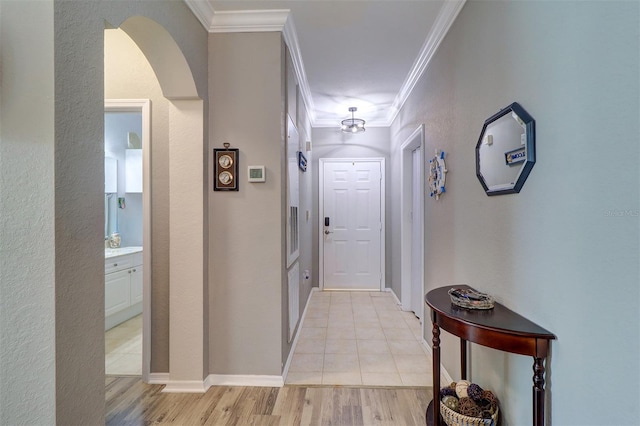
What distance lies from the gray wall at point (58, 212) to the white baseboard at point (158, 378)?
1.22 m

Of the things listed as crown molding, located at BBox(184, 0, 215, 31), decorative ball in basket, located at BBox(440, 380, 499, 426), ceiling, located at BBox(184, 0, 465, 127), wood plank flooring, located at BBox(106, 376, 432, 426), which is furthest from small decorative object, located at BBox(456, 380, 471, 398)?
crown molding, located at BBox(184, 0, 215, 31)

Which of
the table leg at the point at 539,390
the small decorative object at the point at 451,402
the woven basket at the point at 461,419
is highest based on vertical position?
the table leg at the point at 539,390

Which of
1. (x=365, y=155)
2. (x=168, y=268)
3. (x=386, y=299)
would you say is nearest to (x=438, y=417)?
(x=168, y=268)

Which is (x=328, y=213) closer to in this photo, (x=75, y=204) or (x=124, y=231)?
(x=124, y=231)

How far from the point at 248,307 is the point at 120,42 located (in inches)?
82.7

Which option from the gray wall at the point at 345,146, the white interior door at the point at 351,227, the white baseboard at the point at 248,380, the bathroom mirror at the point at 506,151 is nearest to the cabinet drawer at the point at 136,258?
the white baseboard at the point at 248,380

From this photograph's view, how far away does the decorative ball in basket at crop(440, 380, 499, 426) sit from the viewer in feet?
4.61

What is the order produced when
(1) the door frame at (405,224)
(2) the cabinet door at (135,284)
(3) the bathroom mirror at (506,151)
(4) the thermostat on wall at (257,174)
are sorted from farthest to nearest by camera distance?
(1) the door frame at (405,224) < (2) the cabinet door at (135,284) < (4) the thermostat on wall at (257,174) < (3) the bathroom mirror at (506,151)

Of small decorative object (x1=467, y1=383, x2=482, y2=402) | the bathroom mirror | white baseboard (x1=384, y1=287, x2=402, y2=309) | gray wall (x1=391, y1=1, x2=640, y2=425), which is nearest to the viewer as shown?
gray wall (x1=391, y1=1, x2=640, y2=425)

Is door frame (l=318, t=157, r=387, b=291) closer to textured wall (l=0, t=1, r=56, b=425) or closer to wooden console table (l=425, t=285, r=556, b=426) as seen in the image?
wooden console table (l=425, t=285, r=556, b=426)

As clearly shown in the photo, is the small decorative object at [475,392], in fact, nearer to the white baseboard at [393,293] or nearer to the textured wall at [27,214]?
the textured wall at [27,214]

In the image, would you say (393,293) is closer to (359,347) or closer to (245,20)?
(359,347)

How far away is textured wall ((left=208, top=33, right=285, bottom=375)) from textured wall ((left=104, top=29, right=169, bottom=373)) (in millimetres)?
336

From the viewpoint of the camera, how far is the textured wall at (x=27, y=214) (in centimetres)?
89
